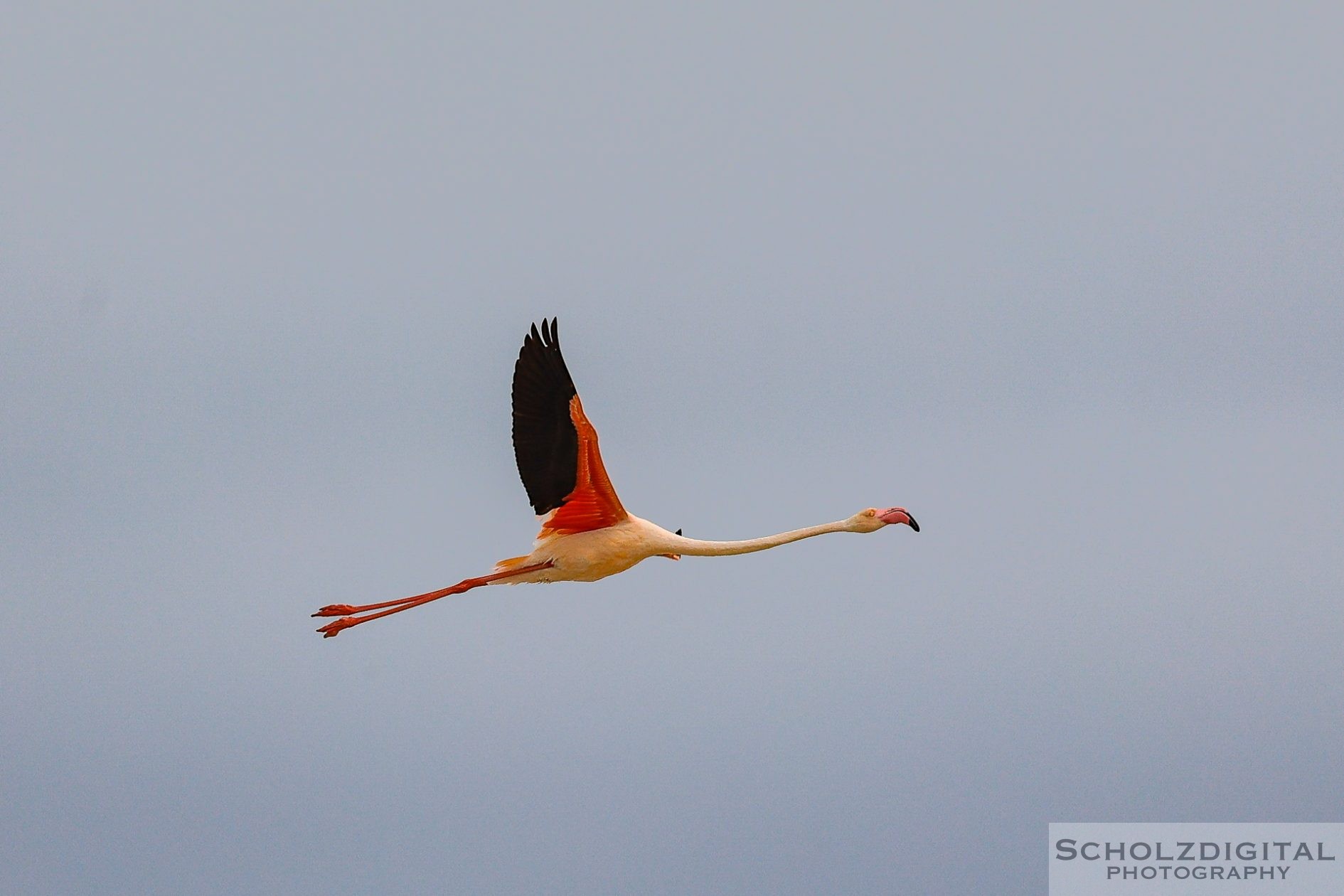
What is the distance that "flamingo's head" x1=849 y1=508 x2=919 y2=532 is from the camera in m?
28.4

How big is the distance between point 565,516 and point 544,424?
1620 mm

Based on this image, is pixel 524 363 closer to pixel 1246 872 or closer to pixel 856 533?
pixel 856 533

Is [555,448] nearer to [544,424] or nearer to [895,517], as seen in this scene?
[544,424]

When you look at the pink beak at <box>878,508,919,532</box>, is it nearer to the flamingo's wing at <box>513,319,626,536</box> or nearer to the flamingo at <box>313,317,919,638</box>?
the flamingo at <box>313,317,919,638</box>

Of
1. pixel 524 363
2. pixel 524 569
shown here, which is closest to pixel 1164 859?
pixel 524 569

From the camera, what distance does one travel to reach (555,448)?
2856 cm

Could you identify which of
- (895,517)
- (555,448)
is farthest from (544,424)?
(895,517)

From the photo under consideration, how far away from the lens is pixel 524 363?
27.8m

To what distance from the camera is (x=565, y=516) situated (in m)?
29.3

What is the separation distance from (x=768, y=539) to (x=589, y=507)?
241 centimetres

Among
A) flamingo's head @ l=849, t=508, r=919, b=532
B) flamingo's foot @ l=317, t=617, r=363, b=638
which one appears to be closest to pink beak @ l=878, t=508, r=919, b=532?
flamingo's head @ l=849, t=508, r=919, b=532

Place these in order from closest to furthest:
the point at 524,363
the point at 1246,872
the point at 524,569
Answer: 1. the point at 524,363
2. the point at 524,569
3. the point at 1246,872

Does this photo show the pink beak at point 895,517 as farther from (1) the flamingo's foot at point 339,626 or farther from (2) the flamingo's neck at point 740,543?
(1) the flamingo's foot at point 339,626

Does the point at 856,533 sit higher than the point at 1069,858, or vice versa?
the point at 856,533
